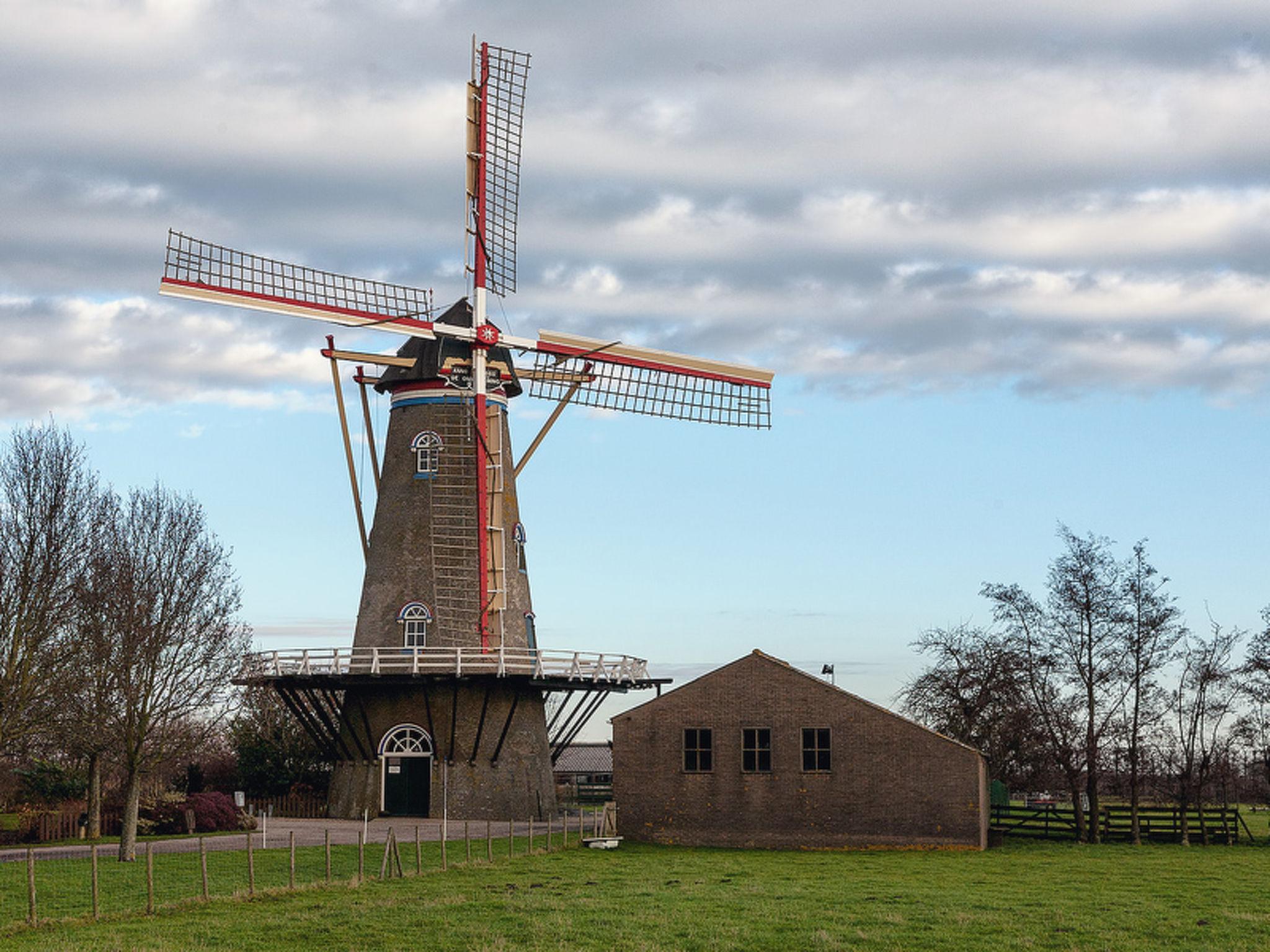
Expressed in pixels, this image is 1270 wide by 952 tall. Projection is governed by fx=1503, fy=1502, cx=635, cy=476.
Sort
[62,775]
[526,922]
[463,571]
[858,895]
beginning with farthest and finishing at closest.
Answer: [62,775], [463,571], [858,895], [526,922]

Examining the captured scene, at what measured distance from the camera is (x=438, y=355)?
40.2 m

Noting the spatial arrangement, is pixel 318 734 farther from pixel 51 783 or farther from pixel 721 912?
pixel 721 912

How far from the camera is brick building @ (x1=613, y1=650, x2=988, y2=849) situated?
120 feet

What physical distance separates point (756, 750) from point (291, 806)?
15566 mm

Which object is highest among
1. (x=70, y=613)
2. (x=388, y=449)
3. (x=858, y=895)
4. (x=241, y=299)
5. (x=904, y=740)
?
(x=241, y=299)

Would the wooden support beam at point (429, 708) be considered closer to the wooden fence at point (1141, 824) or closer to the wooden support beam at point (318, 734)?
the wooden support beam at point (318, 734)

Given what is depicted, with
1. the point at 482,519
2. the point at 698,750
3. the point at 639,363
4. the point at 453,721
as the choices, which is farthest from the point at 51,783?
the point at 639,363

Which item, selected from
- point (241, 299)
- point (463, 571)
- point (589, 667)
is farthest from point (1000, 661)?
point (241, 299)

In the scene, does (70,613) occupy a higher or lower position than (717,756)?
higher

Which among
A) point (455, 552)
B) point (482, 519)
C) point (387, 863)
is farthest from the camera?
point (455, 552)

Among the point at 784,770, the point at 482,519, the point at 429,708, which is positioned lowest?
the point at 784,770

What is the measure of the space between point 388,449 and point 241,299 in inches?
255

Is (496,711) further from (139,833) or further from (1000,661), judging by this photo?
(1000,661)

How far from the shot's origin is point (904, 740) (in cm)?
3697
